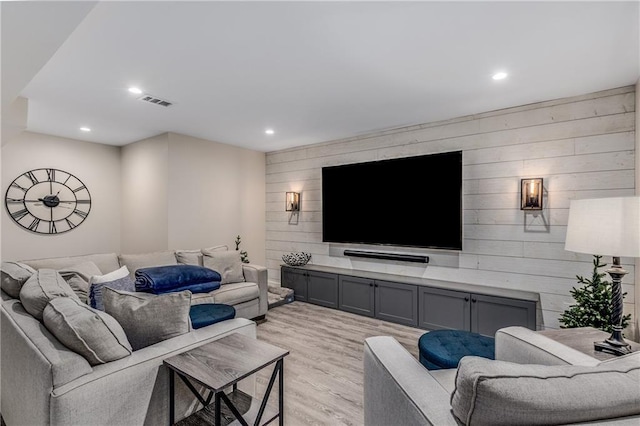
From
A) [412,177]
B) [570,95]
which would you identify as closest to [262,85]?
[412,177]

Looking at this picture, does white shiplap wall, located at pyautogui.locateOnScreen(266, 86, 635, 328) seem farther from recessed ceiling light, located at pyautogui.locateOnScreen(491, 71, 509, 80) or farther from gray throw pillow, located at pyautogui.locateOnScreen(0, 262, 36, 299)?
gray throw pillow, located at pyautogui.locateOnScreen(0, 262, 36, 299)

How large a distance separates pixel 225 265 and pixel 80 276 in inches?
62.2

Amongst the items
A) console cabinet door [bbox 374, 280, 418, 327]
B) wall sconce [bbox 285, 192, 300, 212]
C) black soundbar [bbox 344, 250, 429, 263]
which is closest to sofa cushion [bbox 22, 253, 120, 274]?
wall sconce [bbox 285, 192, 300, 212]

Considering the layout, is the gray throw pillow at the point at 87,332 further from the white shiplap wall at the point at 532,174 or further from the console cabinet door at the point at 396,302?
the white shiplap wall at the point at 532,174

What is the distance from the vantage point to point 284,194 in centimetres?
574

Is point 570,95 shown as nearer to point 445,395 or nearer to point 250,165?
point 445,395

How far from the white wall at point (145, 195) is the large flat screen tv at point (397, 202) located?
2.40 metres

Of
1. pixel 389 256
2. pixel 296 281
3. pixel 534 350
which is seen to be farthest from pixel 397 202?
pixel 534 350

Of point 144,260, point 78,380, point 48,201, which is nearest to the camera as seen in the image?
point 78,380

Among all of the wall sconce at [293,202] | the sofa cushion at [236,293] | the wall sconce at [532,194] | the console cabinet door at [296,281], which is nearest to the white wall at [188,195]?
the wall sconce at [293,202]

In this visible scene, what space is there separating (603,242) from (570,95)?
7.46 ft

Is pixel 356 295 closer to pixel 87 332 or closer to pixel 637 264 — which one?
pixel 637 264

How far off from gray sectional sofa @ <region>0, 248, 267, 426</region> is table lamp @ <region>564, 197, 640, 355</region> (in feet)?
6.81

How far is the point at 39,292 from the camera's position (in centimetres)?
178
